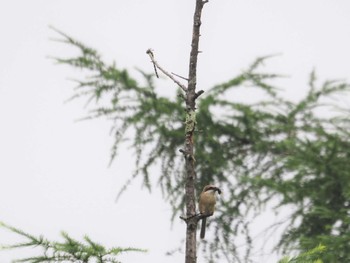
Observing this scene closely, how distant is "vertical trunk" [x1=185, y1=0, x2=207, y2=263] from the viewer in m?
2.55

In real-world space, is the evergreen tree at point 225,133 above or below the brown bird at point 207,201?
above

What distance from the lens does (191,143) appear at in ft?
8.89

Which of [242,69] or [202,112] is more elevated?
[242,69]

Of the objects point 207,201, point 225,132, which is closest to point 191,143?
point 207,201

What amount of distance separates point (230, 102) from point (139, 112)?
3.24ft

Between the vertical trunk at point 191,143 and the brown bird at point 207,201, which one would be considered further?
the brown bird at point 207,201

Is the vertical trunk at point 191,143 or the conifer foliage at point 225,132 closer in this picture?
the vertical trunk at point 191,143

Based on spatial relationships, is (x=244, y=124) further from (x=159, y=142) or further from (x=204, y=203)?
(x=204, y=203)

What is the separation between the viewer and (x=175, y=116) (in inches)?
306

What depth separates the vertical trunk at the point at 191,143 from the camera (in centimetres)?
255

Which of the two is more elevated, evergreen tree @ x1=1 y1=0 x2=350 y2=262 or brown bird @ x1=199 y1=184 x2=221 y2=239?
evergreen tree @ x1=1 y1=0 x2=350 y2=262

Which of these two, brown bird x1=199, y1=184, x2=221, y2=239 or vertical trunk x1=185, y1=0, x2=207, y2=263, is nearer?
vertical trunk x1=185, y1=0, x2=207, y2=263

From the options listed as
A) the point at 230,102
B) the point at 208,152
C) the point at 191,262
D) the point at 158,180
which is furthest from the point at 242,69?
the point at 191,262

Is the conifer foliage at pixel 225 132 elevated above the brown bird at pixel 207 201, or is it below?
above
